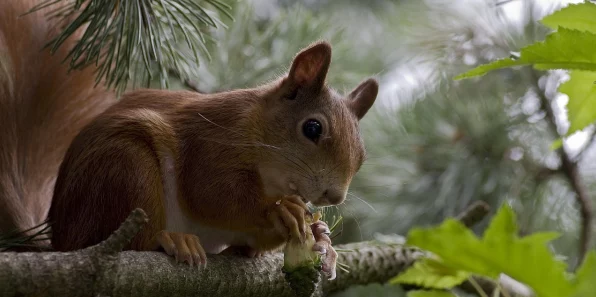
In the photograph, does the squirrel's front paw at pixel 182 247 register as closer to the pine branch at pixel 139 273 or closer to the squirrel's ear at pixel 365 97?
the pine branch at pixel 139 273

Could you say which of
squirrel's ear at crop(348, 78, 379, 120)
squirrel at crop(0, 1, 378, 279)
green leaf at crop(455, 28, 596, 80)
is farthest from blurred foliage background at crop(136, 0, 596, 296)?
green leaf at crop(455, 28, 596, 80)

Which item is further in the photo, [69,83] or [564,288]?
[69,83]

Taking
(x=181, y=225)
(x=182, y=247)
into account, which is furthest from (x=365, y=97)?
(x=182, y=247)

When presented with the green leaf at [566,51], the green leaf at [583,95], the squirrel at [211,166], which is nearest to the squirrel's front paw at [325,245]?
the squirrel at [211,166]

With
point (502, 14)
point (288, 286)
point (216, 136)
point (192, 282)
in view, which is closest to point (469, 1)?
point (502, 14)

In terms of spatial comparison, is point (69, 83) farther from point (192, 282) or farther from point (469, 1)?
point (469, 1)

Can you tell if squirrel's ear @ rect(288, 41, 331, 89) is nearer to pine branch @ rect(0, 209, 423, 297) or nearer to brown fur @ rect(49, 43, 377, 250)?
brown fur @ rect(49, 43, 377, 250)
